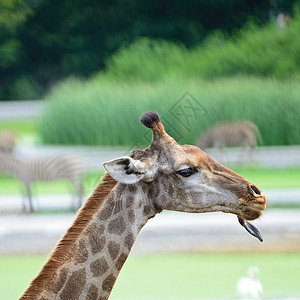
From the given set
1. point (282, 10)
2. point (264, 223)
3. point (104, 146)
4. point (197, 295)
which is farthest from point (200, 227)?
point (282, 10)

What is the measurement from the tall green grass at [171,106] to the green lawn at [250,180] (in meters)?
2.30

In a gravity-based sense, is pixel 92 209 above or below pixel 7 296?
above

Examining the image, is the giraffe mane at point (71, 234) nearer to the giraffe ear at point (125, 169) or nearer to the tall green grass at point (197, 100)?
the giraffe ear at point (125, 169)

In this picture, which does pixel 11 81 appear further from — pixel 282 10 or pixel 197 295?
pixel 197 295

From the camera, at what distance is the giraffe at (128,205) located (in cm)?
343

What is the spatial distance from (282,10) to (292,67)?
1796 centimetres

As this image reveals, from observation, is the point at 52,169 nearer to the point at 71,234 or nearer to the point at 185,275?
the point at 185,275

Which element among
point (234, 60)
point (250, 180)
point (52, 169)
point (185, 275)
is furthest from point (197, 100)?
point (185, 275)

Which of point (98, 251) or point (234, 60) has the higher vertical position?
point (98, 251)

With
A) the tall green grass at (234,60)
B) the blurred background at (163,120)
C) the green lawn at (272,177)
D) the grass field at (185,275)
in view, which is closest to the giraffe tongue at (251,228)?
the blurred background at (163,120)

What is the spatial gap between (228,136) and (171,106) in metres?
1.69

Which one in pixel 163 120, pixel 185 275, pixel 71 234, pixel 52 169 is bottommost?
pixel 185 275

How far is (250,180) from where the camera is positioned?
1641 centimetres

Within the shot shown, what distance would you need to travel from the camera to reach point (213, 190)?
12.0ft
